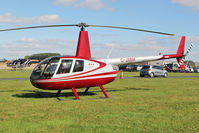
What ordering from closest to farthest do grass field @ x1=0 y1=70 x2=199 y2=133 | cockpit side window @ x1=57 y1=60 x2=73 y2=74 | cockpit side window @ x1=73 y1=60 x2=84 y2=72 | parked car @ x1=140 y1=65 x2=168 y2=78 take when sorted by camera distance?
grass field @ x1=0 y1=70 x2=199 y2=133 → cockpit side window @ x1=57 y1=60 x2=73 y2=74 → cockpit side window @ x1=73 y1=60 x2=84 y2=72 → parked car @ x1=140 y1=65 x2=168 y2=78

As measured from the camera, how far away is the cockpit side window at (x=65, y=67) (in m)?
11.6

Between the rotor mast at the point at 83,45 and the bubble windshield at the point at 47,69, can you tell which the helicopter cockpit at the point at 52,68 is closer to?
the bubble windshield at the point at 47,69

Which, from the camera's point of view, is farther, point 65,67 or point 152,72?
point 152,72

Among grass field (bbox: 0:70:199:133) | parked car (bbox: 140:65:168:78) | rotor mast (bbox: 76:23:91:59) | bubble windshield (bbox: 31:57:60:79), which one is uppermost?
rotor mast (bbox: 76:23:91:59)

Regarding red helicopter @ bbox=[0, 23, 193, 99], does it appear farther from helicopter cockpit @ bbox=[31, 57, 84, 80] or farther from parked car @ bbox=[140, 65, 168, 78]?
parked car @ bbox=[140, 65, 168, 78]

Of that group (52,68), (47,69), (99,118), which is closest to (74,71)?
(52,68)

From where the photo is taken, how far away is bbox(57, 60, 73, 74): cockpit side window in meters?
11.6

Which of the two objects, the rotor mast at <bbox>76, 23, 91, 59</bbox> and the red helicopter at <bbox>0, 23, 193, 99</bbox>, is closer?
the red helicopter at <bbox>0, 23, 193, 99</bbox>

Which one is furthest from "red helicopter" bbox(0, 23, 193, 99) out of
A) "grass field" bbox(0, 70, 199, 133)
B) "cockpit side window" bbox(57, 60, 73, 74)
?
"grass field" bbox(0, 70, 199, 133)

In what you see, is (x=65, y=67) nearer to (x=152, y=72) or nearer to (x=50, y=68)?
(x=50, y=68)

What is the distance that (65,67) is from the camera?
11766 millimetres

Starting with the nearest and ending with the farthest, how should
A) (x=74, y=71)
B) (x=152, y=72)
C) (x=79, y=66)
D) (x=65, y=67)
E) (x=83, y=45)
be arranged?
1. (x=65, y=67)
2. (x=74, y=71)
3. (x=79, y=66)
4. (x=83, y=45)
5. (x=152, y=72)

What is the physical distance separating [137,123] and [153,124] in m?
0.44

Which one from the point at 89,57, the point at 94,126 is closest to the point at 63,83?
the point at 89,57
